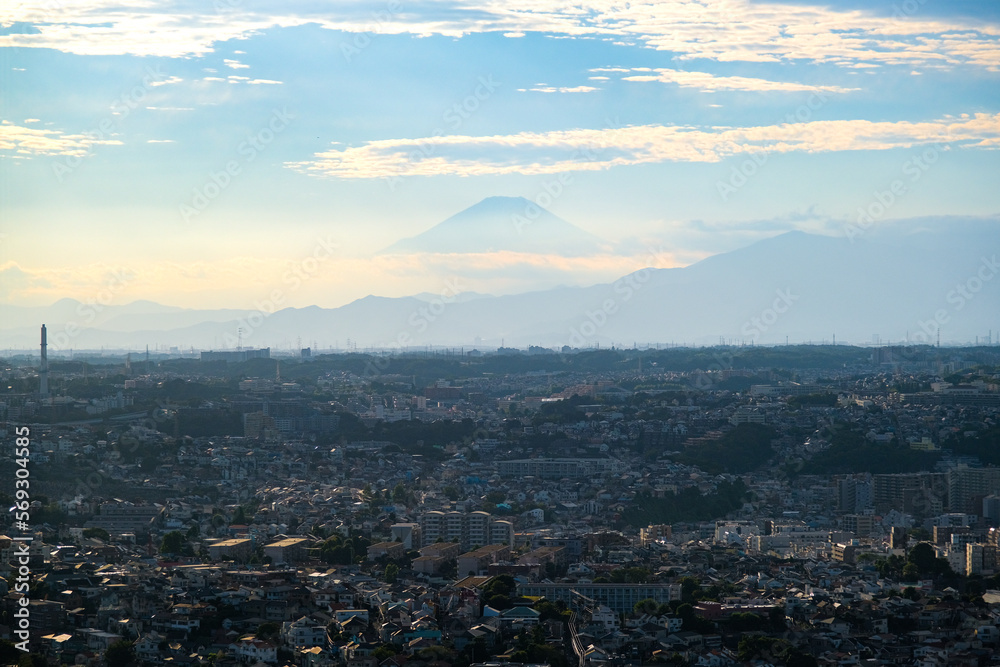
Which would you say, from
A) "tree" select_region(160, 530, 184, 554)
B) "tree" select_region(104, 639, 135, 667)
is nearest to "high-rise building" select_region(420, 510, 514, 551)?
"tree" select_region(160, 530, 184, 554)

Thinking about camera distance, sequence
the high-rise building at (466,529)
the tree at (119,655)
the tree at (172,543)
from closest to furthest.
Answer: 1. the tree at (119,655)
2. the tree at (172,543)
3. the high-rise building at (466,529)

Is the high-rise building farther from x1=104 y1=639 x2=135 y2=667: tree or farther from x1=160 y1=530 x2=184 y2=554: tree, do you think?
x1=104 y1=639 x2=135 y2=667: tree

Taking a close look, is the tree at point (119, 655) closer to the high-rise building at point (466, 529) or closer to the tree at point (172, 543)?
the tree at point (172, 543)

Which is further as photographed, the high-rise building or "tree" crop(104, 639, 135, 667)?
the high-rise building

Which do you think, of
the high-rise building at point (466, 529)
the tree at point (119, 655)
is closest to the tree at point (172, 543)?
the high-rise building at point (466, 529)

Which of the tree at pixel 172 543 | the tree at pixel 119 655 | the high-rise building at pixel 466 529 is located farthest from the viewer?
the high-rise building at pixel 466 529
